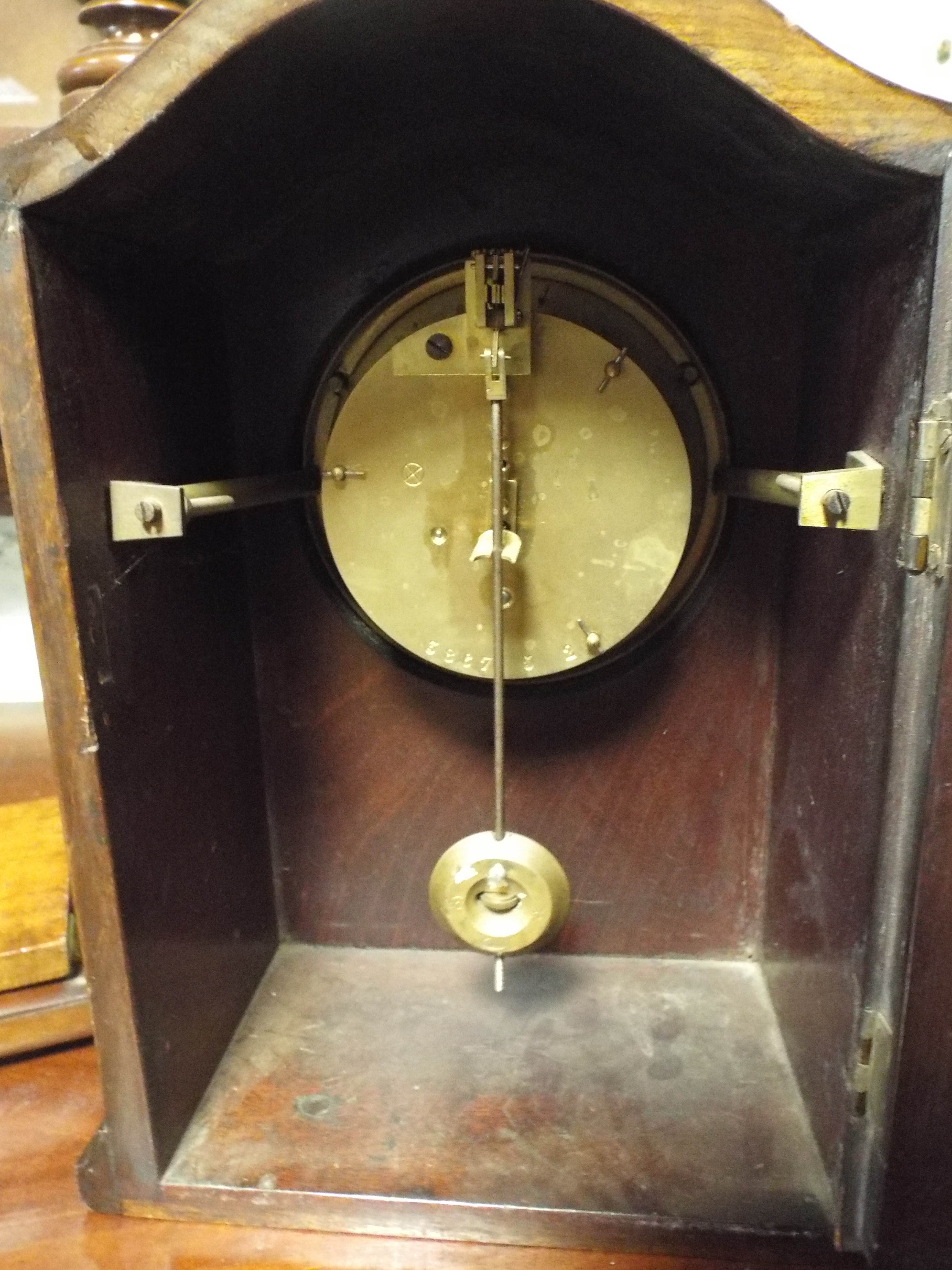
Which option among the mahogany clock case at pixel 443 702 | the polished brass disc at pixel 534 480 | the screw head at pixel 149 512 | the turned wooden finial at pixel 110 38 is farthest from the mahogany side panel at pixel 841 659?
the turned wooden finial at pixel 110 38

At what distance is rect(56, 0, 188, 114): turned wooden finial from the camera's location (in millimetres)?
769

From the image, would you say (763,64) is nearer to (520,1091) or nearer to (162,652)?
(162,652)

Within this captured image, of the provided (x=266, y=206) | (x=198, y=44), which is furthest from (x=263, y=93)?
(x=266, y=206)

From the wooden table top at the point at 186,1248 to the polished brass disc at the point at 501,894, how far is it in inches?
8.5

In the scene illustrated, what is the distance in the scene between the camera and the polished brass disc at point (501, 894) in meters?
0.78

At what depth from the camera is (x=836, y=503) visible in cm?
60

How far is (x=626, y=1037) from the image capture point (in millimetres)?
885

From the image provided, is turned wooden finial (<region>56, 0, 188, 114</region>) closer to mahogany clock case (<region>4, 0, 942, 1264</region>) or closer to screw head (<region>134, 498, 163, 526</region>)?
mahogany clock case (<region>4, 0, 942, 1264</region>)

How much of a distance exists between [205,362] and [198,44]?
0.34 meters

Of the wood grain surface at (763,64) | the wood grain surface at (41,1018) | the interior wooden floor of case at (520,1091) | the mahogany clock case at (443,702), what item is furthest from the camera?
the wood grain surface at (41,1018)

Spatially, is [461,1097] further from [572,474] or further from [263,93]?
[263,93]

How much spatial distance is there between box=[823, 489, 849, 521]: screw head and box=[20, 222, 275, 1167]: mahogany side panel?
473mm

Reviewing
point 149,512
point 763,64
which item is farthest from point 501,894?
point 763,64

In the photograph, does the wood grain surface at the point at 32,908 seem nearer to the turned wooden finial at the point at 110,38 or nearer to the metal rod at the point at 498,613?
the metal rod at the point at 498,613
